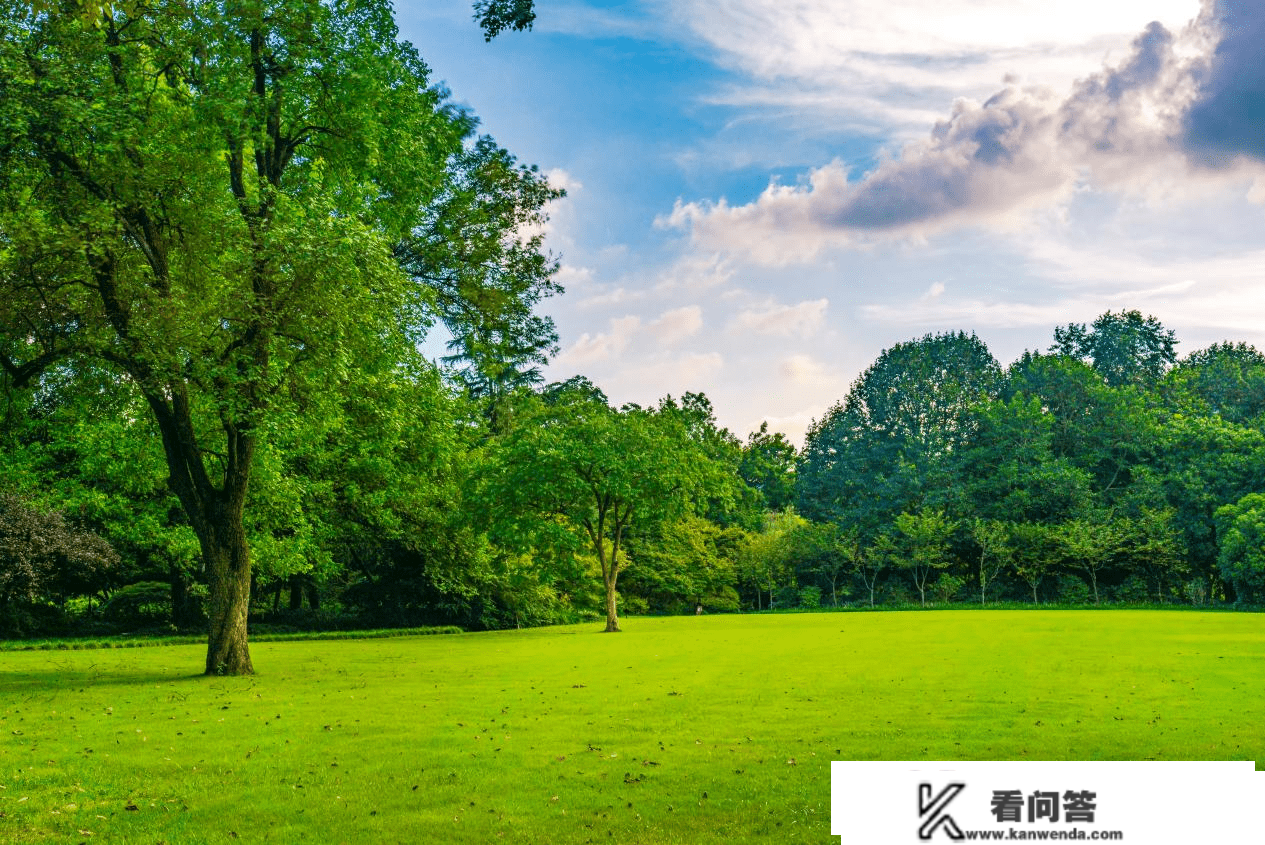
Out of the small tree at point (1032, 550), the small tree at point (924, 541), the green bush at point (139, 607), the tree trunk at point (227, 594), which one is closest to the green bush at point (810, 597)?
the small tree at point (924, 541)

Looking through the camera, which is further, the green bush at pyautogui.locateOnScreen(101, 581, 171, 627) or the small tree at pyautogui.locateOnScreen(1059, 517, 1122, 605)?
the small tree at pyautogui.locateOnScreen(1059, 517, 1122, 605)

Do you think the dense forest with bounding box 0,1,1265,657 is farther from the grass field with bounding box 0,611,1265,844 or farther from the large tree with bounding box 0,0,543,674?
the grass field with bounding box 0,611,1265,844

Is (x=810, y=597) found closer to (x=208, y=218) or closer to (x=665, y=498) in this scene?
(x=665, y=498)

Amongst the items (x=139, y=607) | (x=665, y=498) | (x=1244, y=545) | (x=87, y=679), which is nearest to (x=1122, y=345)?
(x=1244, y=545)

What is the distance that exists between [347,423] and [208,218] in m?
10.4

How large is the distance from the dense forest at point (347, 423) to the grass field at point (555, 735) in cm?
571

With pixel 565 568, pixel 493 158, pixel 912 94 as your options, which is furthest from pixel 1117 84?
pixel 565 568

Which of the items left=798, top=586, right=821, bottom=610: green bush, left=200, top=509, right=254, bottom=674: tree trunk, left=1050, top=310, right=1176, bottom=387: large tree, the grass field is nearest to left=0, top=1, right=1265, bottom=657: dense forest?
left=200, top=509, right=254, bottom=674: tree trunk

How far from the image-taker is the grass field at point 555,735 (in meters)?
7.38
